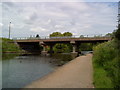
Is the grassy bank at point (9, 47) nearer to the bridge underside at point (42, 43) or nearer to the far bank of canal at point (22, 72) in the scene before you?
the bridge underside at point (42, 43)

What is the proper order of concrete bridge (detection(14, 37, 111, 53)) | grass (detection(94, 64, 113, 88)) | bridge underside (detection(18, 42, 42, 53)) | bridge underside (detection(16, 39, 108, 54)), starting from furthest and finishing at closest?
bridge underside (detection(18, 42, 42, 53))
bridge underside (detection(16, 39, 108, 54))
concrete bridge (detection(14, 37, 111, 53))
grass (detection(94, 64, 113, 88))

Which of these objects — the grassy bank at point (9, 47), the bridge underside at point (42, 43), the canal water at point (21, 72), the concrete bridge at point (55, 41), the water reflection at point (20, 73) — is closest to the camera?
the water reflection at point (20, 73)

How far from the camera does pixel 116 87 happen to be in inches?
360

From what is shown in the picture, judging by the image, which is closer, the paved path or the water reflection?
the paved path

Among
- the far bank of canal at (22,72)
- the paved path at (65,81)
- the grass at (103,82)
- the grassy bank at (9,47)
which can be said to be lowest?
the far bank of canal at (22,72)

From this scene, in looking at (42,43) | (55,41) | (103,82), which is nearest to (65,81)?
(103,82)

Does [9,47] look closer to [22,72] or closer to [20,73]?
[22,72]

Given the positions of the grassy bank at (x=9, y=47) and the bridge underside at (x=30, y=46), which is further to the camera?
the bridge underside at (x=30, y=46)

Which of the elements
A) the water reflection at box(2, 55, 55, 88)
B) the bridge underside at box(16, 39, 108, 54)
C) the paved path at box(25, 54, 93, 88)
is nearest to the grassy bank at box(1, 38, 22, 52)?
the bridge underside at box(16, 39, 108, 54)

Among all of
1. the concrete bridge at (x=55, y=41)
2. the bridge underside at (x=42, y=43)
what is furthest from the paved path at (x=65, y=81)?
the bridge underside at (x=42, y=43)

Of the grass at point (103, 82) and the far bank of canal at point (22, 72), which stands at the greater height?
the grass at point (103, 82)

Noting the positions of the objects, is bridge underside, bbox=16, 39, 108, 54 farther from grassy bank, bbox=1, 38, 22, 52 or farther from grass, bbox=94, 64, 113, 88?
grass, bbox=94, 64, 113, 88

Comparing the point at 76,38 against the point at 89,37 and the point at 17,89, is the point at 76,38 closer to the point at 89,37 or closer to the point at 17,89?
the point at 89,37

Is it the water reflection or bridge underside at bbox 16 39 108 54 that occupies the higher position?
bridge underside at bbox 16 39 108 54
